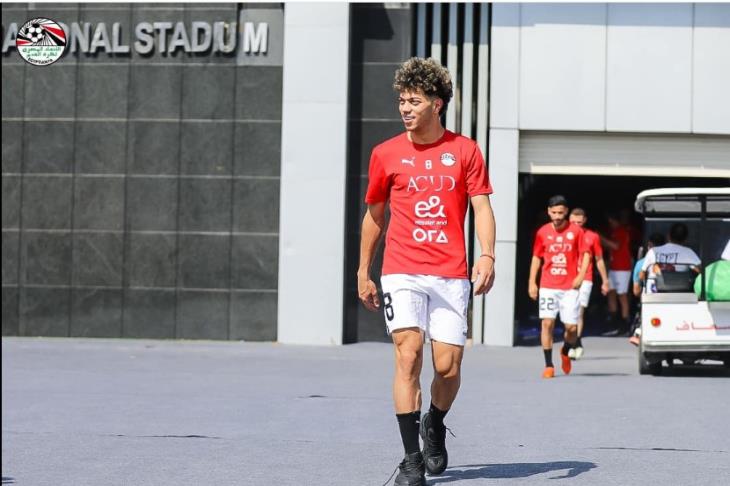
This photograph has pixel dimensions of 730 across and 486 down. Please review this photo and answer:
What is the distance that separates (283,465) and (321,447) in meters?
0.74

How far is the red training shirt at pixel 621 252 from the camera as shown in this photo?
72.3 ft

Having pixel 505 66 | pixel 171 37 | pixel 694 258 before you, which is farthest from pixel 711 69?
pixel 171 37

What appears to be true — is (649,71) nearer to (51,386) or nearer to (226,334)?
(226,334)

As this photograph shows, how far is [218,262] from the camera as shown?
17656 millimetres

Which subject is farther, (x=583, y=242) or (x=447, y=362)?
(x=583, y=242)

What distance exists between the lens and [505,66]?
56.9 ft

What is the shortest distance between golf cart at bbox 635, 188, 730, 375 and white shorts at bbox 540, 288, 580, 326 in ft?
Result: 2.35

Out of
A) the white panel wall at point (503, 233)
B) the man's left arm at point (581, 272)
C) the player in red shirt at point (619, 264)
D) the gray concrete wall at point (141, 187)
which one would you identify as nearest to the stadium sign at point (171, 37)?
the gray concrete wall at point (141, 187)

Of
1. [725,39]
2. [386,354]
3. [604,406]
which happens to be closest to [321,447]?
[604,406]

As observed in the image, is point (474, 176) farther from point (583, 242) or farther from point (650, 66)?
point (650, 66)

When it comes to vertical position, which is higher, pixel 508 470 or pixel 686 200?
pixel 686 200

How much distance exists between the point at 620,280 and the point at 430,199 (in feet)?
52.8

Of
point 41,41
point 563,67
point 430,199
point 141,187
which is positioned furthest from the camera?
point 141,187

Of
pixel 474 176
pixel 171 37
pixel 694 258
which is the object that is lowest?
A: pixel 694 258
